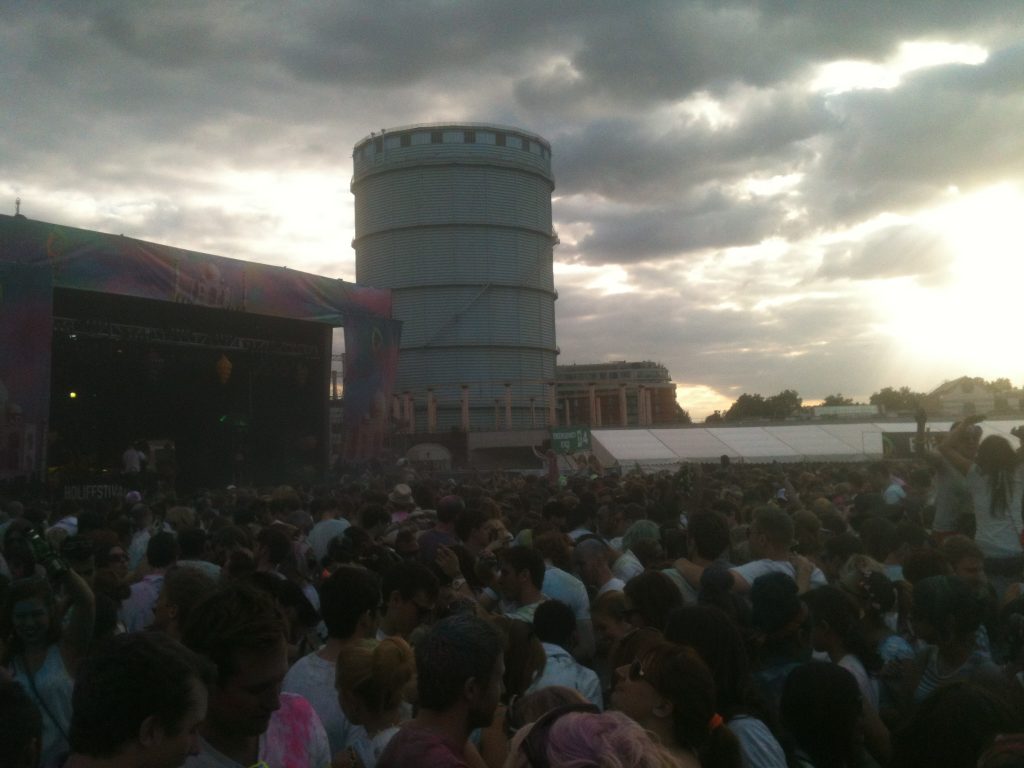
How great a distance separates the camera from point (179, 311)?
19.4m

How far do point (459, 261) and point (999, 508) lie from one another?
4086cm

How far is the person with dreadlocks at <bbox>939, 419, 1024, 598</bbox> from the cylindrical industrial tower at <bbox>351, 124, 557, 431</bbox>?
128ft

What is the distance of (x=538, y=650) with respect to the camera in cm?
347

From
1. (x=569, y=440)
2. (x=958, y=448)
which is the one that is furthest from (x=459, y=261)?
(x=958, y=448)

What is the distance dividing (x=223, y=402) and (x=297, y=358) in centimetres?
255

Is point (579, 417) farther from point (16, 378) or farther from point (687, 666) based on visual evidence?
point (687, 666)

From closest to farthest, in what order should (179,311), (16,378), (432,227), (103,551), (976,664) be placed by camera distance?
(976,664), (103,551), (16,378), (179,311), (432,227)

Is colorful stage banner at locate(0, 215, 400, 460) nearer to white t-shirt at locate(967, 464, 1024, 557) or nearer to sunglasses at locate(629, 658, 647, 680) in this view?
white t-shirt at locate(967, 464, 1024, 557)

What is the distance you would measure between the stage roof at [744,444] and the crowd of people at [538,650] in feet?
63.7

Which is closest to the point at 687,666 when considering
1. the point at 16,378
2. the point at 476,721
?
the point at 476,721

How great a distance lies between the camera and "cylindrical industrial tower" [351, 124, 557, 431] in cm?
4566

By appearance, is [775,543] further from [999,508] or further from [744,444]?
[744,444]

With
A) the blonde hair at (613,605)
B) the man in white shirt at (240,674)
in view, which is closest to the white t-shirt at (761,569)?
the blonde hair at (613,605)

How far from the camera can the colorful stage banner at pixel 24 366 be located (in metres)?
13.8
